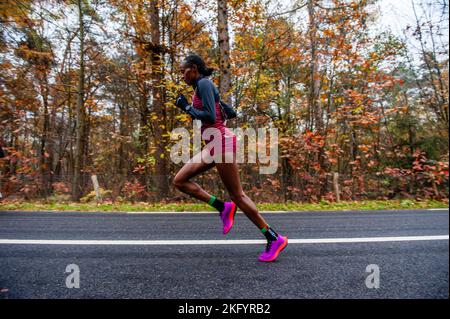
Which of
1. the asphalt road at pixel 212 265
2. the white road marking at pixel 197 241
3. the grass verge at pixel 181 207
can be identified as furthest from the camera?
the grass verge at pixel 181 207

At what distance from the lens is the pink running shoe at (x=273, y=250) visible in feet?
7.43

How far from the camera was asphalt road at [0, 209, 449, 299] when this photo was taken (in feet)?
5.42

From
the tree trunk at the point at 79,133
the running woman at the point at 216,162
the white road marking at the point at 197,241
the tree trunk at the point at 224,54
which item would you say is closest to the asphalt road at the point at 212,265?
the white road marking at the point at 197,241

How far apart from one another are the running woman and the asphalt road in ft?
0.90

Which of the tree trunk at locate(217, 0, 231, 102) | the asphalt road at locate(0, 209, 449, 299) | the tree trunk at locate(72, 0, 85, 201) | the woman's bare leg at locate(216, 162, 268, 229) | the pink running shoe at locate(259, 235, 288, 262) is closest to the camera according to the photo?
the asphalt road at locate(0, 209, 449, 299)

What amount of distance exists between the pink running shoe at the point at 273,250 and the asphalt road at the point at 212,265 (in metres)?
0.08

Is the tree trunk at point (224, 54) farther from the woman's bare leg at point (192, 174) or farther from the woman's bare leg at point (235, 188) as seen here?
the woman's bare leg at point (235, 188)

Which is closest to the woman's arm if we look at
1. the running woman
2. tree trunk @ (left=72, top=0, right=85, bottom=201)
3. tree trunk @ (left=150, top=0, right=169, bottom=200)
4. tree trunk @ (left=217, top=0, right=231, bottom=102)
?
the running woman

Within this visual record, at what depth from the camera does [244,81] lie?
8.71 metres

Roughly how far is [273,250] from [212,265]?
1.97ft

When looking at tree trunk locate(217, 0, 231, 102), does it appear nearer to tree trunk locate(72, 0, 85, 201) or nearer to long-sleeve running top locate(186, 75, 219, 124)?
long-sleeve running top locate(186, 75, 219, 124)

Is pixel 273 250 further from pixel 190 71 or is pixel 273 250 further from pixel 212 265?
pixel 190 71

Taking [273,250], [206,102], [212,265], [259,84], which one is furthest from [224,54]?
[212,265]
